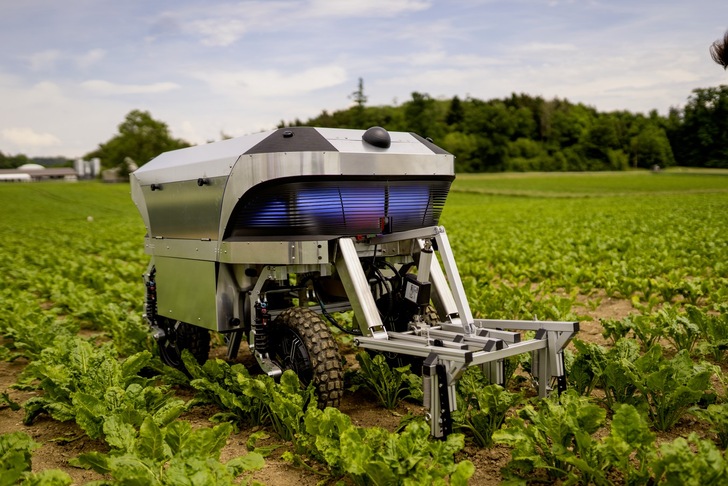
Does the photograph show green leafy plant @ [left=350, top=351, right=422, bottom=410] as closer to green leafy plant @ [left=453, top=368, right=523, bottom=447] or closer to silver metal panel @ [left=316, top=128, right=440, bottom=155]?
green leafy plant @ [left=453, top=368, right=523, bottom=447]

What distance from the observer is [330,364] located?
3.84 metres

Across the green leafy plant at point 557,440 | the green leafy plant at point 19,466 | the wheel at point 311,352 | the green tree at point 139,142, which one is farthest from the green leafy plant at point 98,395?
the green tree at point 139,142

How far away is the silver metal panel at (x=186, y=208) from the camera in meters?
4.32

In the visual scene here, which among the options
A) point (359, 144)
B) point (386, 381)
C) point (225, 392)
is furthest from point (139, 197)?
point (386, 381)

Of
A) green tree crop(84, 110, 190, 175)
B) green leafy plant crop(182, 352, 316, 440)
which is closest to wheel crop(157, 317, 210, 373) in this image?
green leafy plant crop(182, 352, 316, 440)

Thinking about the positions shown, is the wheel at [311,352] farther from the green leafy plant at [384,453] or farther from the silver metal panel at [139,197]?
the silver metal panel at [139,197]

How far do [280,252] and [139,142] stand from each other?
291ft

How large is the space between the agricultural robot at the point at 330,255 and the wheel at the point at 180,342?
1.13ft

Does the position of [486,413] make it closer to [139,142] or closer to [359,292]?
[359,292]

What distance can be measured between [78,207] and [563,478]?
4501 cm

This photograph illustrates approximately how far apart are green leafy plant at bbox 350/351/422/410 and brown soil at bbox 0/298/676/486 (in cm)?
8

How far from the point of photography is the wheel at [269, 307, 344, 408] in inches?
151


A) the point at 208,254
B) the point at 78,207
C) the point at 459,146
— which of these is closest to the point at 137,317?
the point at 208,254

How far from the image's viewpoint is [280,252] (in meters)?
4.04
